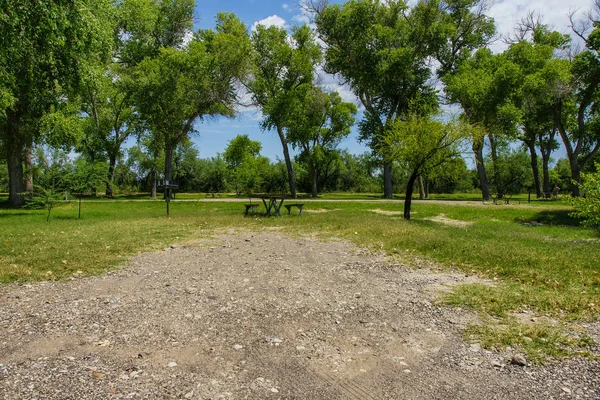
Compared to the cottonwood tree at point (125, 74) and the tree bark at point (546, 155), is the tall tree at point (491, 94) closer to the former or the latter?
the tree bark at point (546, 155)

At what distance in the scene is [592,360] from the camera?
3582 mm

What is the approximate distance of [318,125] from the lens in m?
43.2

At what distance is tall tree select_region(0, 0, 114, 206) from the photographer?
8672mm

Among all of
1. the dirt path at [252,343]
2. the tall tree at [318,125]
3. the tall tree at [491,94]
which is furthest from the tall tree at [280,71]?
the dirt path at [252,343]

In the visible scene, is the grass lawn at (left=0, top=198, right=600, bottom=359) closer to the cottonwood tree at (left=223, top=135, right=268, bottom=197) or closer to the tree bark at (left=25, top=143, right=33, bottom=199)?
the tree bark at (left=25, top=143, right=33, bottom=199)

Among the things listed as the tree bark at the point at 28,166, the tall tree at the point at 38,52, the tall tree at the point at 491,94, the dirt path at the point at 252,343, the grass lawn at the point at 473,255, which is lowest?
the dirt path at the point at 252,343

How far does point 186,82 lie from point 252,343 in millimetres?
30982

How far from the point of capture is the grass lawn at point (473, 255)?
14.8 ft

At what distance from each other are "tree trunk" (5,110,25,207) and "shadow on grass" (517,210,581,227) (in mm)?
26178

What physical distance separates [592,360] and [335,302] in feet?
9.52

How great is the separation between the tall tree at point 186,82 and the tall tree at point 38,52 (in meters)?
9.99

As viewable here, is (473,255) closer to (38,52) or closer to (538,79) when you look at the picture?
(38,52)

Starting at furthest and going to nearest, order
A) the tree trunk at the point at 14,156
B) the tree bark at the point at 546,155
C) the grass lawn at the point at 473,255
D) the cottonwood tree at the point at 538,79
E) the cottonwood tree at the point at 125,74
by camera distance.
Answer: the tree bark at the point at 546,155 < the cottonwood tree at the point at 125,74 < the cottonwood tree at the point at 538,79 < the tree trunk at the point at 14,156 < the grass lawn at the point at 473,255

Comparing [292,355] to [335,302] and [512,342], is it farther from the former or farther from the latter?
[512,342]
